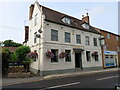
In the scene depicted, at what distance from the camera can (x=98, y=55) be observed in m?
A: 20.8

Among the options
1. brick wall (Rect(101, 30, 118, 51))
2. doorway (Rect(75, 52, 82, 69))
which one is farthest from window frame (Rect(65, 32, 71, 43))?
brick wall (Rect(101, 30, 118, 51))

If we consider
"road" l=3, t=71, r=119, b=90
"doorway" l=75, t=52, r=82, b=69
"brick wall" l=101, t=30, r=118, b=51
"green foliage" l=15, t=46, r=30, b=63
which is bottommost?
"road" l=3, t=71, r=119, b=90

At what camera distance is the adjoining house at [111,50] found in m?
22.6

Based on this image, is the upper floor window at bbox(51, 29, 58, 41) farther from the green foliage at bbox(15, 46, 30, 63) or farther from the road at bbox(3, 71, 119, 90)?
the road at bbox(3, 71, 119, 90)

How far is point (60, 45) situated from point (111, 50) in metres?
14.8

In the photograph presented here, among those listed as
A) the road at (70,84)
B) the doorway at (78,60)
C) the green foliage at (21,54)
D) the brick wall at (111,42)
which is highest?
the brick wall at (111,42)

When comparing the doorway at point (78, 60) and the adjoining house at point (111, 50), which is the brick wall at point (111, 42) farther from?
the doorway at point (78, 60)

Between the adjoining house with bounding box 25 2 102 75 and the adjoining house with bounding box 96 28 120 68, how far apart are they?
2.32 m

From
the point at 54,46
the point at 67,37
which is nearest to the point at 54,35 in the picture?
the point at 54,46

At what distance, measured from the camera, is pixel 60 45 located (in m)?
15.5

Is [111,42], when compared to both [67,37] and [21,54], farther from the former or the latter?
[21,54]

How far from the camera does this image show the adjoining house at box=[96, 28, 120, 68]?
2265 cm

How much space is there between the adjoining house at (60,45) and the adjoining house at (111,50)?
7.60 ft

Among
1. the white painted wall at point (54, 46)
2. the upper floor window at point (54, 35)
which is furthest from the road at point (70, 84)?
the upper floor window at point (54, 35)
